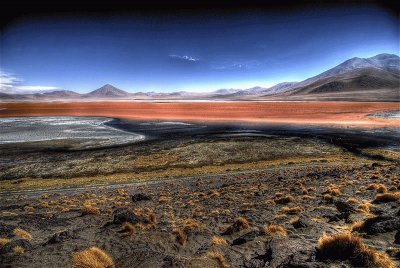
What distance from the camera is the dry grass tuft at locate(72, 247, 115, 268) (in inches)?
281

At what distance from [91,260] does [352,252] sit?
6.35 metres

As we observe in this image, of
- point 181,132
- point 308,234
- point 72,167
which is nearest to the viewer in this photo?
point 308,234

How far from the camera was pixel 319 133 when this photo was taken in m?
55.1

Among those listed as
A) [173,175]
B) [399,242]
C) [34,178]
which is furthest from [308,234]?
[34,178]

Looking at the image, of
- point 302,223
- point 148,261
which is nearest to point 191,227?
point 302,223

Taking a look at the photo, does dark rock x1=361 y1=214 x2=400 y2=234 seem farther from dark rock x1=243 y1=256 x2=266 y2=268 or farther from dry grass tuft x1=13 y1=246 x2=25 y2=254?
dry grass tuft x1=13 y1=246 x2=25 y2=254

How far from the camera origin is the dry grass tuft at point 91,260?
7.14 meters

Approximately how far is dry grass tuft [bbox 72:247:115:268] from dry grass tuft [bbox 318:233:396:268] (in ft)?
17.7

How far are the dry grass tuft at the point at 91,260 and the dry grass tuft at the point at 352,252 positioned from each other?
5.39 m

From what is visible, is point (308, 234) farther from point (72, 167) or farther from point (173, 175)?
point (72, 167)

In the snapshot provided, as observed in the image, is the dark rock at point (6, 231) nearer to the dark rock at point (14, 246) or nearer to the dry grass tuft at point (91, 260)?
the dark rock at point (14, 246)

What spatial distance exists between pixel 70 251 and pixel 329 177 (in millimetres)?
19812

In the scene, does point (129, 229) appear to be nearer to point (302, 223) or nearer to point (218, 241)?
point (218, 241)

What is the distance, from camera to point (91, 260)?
23.9ft
